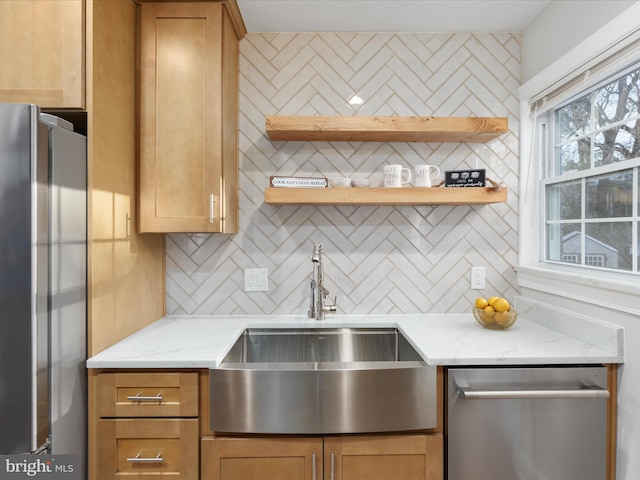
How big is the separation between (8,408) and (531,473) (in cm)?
166

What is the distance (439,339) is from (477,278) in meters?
0.62

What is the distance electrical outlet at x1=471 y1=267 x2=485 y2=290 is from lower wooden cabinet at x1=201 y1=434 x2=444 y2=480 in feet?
3.17

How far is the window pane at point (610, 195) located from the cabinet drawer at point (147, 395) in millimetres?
1702

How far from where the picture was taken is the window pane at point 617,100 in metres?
1.54

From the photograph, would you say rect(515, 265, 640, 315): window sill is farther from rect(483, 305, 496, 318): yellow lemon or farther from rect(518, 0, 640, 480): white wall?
rect(483, 305, 496, 318): yellow lemon

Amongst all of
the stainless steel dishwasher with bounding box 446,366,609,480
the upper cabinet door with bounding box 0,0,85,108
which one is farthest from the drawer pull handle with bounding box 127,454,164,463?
the upper cabinet door with bounding box 0,0,85,108

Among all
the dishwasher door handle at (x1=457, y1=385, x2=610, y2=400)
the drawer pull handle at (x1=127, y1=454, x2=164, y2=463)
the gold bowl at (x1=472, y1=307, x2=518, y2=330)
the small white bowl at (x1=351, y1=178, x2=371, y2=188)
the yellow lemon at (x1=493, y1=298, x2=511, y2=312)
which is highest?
the small white bowl at (x1=351, y1=178, x2=371, y2=188)

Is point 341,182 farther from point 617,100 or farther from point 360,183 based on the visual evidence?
point 617,100

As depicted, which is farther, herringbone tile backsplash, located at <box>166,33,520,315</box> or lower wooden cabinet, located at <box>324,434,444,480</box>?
herringbone tile backsplash, located at <box>166,33,520,315</box>

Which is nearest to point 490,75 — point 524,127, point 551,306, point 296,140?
point 524,127

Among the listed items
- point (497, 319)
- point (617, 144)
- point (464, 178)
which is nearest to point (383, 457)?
point (497, 319)

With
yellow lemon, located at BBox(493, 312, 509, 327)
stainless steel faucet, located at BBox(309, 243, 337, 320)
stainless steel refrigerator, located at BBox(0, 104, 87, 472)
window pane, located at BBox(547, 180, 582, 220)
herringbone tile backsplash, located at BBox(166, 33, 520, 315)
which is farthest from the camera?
herringbone tile backsplash, located at BBox(166, 33, 520, 315)

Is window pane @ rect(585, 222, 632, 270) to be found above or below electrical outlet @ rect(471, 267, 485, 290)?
above

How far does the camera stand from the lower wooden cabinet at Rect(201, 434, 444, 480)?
54.9 inches
